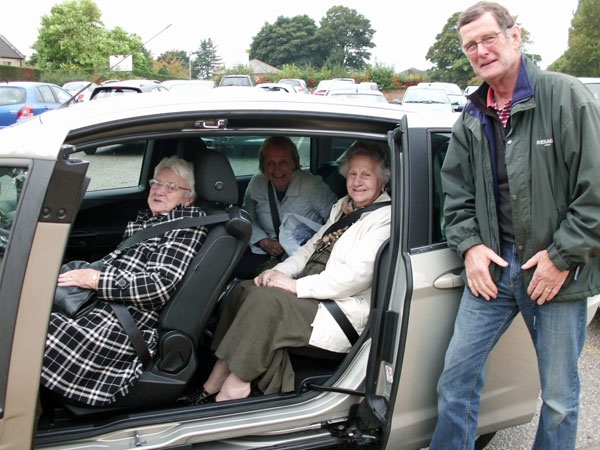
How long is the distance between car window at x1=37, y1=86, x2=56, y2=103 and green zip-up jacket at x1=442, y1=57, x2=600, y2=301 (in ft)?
→ 43.8

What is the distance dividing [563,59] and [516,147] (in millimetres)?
40949

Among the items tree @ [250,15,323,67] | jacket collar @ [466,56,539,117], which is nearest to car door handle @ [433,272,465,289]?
jacket collar @ [466,56,539,117]

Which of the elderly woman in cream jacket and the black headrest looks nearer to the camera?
the elderly woman in cream jacket

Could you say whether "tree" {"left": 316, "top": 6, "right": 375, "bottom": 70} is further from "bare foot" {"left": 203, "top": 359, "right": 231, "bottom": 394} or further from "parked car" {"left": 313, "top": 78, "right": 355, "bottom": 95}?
"bare foot" {"left": 203, "top": 359, "right": 231, "bottom": 394}

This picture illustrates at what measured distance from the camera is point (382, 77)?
161ft

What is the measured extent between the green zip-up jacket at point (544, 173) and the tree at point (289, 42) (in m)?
88.4

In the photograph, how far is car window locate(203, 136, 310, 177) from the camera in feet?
11.9

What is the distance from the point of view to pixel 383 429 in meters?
2.25

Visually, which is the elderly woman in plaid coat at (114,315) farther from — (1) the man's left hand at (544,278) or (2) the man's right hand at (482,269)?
(1) the man's left hand at (544,278)

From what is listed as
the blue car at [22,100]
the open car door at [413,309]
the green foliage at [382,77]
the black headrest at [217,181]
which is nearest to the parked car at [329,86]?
the blue car at [22,100]

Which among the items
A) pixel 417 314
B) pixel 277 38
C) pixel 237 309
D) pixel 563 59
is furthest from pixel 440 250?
pixel 277 38

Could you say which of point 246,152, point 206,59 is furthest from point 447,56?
point 246,152

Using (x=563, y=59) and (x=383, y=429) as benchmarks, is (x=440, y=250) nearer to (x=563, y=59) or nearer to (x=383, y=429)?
(x=383, y=429)

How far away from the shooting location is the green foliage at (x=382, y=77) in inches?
1908
